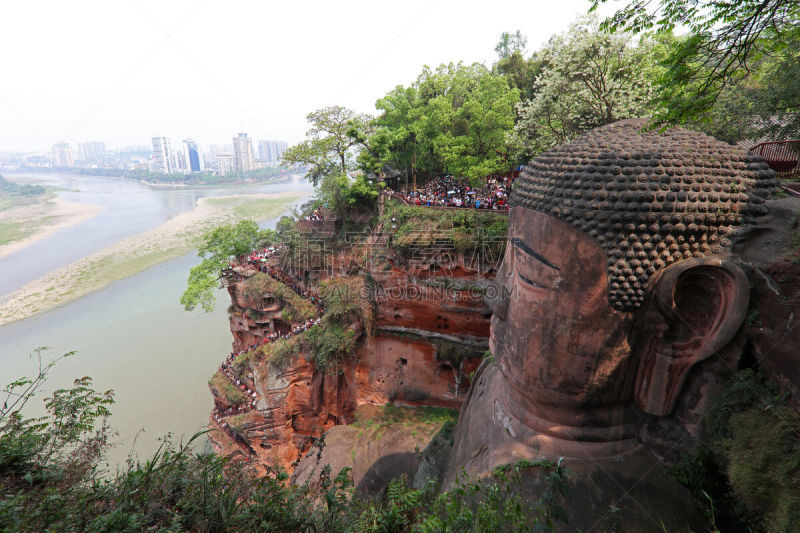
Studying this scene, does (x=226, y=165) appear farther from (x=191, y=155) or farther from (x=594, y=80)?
(x=594, y=80)

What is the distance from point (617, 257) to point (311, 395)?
1345cm

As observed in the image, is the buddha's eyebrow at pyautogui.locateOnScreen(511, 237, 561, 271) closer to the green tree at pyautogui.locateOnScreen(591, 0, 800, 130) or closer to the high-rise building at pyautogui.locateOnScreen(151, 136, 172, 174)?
the green tree at pyautogui.locateOnScreen(591, 0, 800, 130)

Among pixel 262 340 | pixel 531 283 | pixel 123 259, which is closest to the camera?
pixel 531 283

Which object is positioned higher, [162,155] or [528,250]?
[162,155]

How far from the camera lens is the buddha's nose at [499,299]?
4.89 metres

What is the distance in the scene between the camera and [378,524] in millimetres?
4180

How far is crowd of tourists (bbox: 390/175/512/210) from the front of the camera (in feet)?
44.7

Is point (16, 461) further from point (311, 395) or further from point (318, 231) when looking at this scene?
point (318, 231)

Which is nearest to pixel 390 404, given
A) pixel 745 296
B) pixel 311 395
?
pixel 311 395

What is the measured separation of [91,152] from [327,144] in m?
168

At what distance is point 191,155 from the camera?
104 metres

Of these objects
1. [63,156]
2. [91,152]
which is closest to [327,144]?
[63,156]

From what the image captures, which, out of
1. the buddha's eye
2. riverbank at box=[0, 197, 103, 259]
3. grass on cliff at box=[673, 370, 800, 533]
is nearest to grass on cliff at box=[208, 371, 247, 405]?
the buddha's eye

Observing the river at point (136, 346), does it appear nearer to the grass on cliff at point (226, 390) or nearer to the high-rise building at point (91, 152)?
the grass on cliff at point (226, 390)
